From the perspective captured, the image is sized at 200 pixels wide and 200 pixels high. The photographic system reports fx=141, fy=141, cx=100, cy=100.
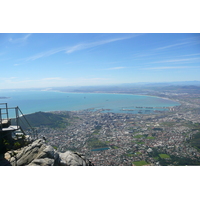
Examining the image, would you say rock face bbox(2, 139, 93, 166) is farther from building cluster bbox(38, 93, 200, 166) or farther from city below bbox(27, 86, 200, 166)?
building cluster bbox(38, 93, 200, 166)

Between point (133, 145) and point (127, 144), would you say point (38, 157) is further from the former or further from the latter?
point (127, 144)

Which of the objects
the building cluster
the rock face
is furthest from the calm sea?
the rock face

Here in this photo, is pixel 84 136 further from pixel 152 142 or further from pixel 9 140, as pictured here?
pixel 9 140

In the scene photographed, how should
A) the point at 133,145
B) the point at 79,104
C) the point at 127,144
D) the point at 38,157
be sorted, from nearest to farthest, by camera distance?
the point at 38,157
the point at 133,145
the point at 127,144
the point at 79,104

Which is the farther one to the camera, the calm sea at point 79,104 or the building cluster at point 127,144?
the calm sea at point 79,104

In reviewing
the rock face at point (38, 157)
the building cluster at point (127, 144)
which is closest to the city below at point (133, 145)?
the building cluster at point (127, 144)

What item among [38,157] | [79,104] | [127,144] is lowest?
[127,144]

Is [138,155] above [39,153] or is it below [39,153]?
below

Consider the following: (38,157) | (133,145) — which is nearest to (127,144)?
(133,145)

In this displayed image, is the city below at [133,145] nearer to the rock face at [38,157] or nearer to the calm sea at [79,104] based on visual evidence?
the rock face at [38,157]

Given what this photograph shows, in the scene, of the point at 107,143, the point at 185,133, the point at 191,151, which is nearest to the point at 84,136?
the point at 107,143

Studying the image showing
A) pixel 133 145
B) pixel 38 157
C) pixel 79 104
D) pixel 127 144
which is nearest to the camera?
pixel 38 157
